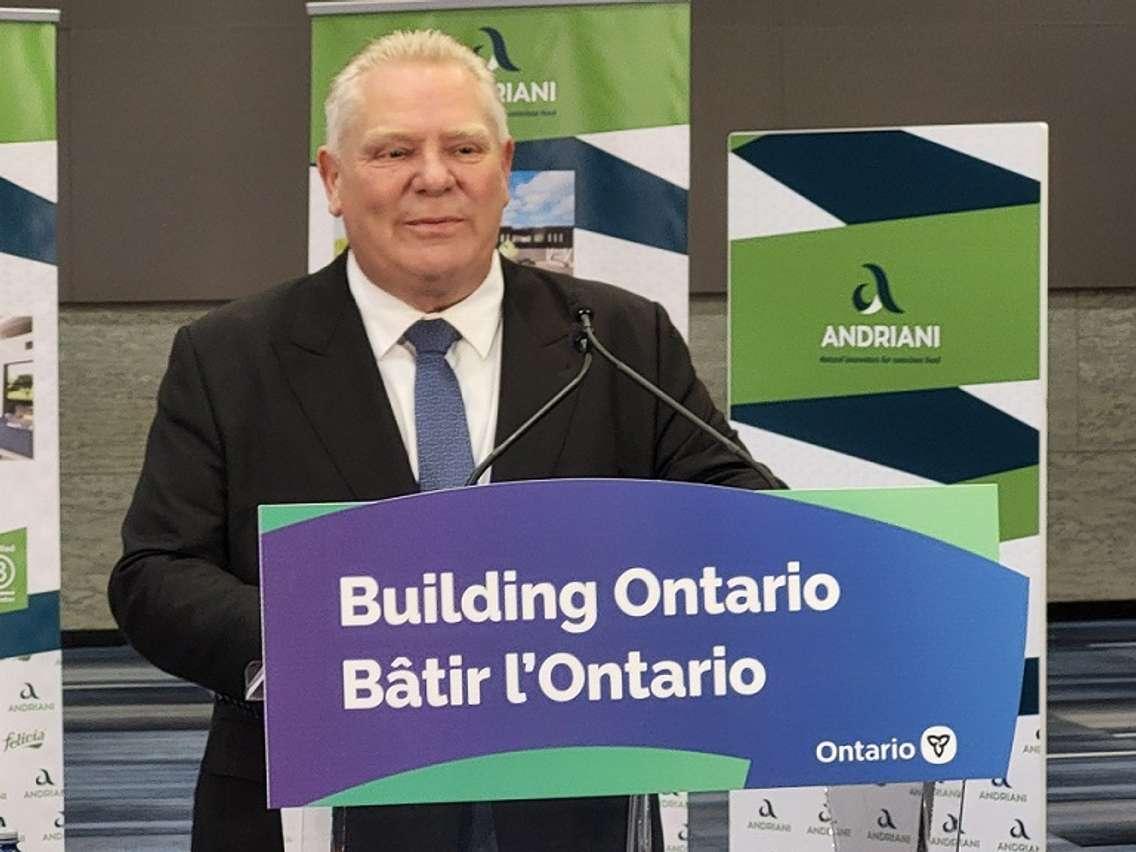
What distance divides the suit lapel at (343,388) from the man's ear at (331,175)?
99mm

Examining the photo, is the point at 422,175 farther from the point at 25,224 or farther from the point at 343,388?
the point at 25,224

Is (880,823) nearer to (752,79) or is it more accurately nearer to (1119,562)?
(752,79)

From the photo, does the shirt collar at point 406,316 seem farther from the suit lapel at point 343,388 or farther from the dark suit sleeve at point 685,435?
the dark suit sleeve at point 685,435

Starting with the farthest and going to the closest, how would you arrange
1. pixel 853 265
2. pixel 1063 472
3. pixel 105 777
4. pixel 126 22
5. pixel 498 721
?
pixel 1063 472 < pixel 126 22 < pixel 105 777 < pixel 853 265 < pixel 498 721

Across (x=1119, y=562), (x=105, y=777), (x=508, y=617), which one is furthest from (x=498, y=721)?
(x=1119, y=562)

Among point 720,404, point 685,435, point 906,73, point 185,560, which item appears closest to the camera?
point 185,560

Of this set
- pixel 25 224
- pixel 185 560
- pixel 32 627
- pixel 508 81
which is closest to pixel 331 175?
pixel 185 560

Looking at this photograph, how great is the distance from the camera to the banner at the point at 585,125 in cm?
456

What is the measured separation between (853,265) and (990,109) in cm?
462

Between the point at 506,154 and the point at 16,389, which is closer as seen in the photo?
the point at 506,154

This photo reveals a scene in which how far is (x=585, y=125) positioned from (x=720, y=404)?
4542 millimetres

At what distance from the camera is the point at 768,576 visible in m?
1.53

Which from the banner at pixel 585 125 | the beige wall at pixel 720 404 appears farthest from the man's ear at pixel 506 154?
the beige wall at pixel 720 404

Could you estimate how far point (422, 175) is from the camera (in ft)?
6.70
